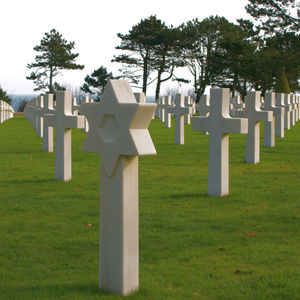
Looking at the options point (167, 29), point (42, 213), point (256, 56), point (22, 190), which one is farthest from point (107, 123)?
point (167, 29)

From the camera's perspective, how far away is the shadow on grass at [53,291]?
4.39 m

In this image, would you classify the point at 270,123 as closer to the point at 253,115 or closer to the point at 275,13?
the point at 253,115

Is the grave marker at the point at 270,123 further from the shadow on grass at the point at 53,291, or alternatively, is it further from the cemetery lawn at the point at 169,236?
the shadow on grass at the point at 53,291

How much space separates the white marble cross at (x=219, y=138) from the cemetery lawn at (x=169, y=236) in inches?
9.3

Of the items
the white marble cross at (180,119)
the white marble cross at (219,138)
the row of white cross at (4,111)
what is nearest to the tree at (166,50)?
the row of white cross at (4,111)

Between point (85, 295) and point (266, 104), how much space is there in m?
12.9

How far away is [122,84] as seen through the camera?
4535mm

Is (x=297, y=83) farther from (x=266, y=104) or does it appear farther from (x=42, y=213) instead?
(x=42, y=213)

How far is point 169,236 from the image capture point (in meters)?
6.19

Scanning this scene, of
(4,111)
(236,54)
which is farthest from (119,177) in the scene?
(236,54)

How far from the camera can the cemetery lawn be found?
4.64 m

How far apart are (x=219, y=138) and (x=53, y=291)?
4571mm

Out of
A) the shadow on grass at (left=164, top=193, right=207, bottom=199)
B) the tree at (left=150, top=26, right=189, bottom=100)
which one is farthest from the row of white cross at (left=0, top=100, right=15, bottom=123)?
the shadow on grass at (left=164, top=193, right=207, bottom=199)

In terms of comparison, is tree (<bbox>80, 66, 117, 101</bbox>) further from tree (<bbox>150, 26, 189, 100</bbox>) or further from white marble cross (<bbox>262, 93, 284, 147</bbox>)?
white marble cross (<bbox>262, 93, 284, 147</bbox>)
